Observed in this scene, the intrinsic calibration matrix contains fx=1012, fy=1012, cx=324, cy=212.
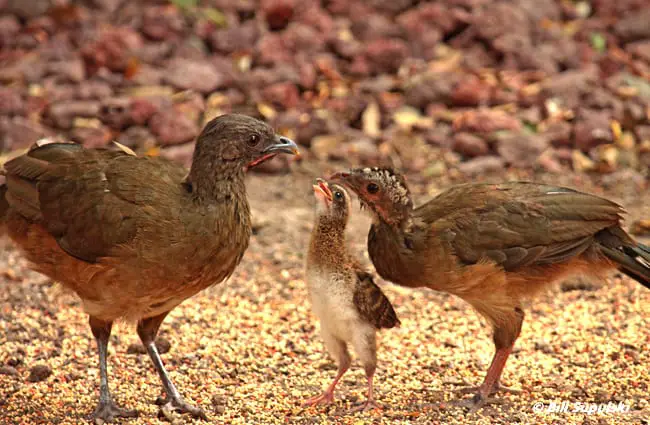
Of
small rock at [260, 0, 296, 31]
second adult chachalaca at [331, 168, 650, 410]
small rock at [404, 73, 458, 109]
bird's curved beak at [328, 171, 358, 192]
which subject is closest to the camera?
second adult chachalaca at [331, 168, 650, 410]

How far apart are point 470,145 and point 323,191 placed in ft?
12.2

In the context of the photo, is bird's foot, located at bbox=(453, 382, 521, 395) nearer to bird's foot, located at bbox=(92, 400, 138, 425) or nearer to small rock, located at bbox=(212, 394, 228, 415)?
small rock, located at bbox=(212, 394, 228, 415)

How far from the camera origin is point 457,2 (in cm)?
1036

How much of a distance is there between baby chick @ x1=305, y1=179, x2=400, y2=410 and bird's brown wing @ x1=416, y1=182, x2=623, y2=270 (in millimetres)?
460

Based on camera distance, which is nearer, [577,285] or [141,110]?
[577,285]

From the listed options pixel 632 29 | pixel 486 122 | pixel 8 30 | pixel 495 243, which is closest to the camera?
pixel 495 243

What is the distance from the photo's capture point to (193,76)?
930cm

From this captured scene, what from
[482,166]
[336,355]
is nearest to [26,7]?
[482,166]

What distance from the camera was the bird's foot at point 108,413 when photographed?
5.00 m

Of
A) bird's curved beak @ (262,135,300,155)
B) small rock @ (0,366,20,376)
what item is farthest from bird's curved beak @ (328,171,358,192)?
small rock @ (0,366,20,376)

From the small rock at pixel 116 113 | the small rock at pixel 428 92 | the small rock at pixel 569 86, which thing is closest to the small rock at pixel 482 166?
the small rock at pixel 428 92

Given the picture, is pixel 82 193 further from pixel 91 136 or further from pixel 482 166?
pixel 482 166

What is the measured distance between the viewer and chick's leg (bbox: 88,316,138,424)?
5.02 meters

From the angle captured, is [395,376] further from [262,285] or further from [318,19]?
[318,19]
